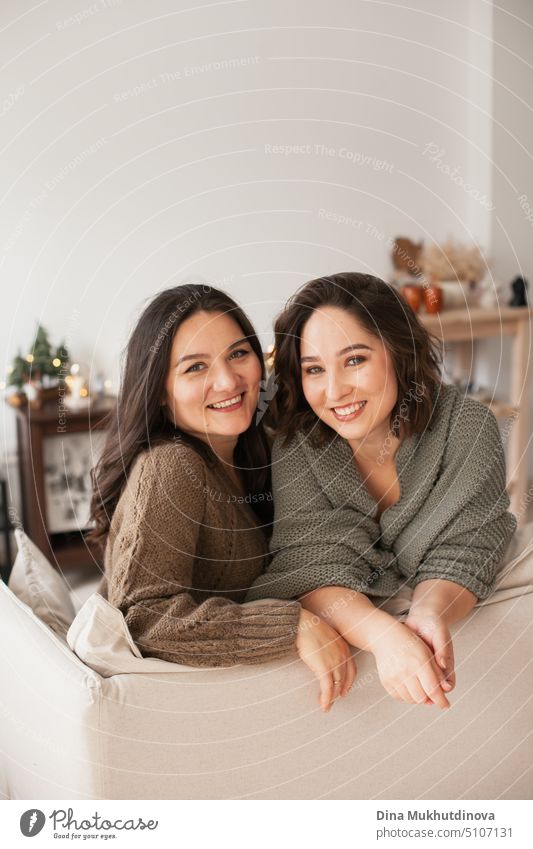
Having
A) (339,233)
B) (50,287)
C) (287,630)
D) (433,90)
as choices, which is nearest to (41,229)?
(50,287)

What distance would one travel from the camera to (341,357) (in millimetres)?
1088

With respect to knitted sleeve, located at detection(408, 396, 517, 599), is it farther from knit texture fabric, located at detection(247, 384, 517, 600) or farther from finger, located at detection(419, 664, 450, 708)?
finger, located at detection(419, 664, 450, 708)

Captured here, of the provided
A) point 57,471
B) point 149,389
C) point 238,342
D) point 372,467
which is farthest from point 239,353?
point 57,471

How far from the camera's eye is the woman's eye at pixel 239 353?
111 centimetres

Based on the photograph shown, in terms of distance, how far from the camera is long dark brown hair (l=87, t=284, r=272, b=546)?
1.07 m

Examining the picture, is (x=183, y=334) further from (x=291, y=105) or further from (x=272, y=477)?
(x=291, y=105)

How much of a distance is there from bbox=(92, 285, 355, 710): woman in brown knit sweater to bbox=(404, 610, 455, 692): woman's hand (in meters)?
0.09

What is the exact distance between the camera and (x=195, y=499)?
1048 mm

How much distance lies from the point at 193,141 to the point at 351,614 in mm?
→ 1787

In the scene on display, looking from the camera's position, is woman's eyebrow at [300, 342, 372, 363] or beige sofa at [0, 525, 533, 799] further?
woman's eyebrow at [300, 342, 372, 363]

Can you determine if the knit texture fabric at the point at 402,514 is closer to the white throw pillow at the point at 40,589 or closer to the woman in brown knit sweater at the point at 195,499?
the woman in brown knit sweater at the point at 195,499

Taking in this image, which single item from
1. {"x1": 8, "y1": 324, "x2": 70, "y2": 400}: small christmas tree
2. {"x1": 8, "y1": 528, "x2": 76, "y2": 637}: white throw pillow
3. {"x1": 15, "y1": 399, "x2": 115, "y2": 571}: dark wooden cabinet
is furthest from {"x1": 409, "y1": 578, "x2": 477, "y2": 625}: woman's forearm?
{"x1": 8, "y1": 324, "x2": 70, "y2": 400}: small christmas tree

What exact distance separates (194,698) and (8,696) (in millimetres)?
341

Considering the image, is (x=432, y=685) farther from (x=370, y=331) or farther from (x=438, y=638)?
(x=370, y=331)
